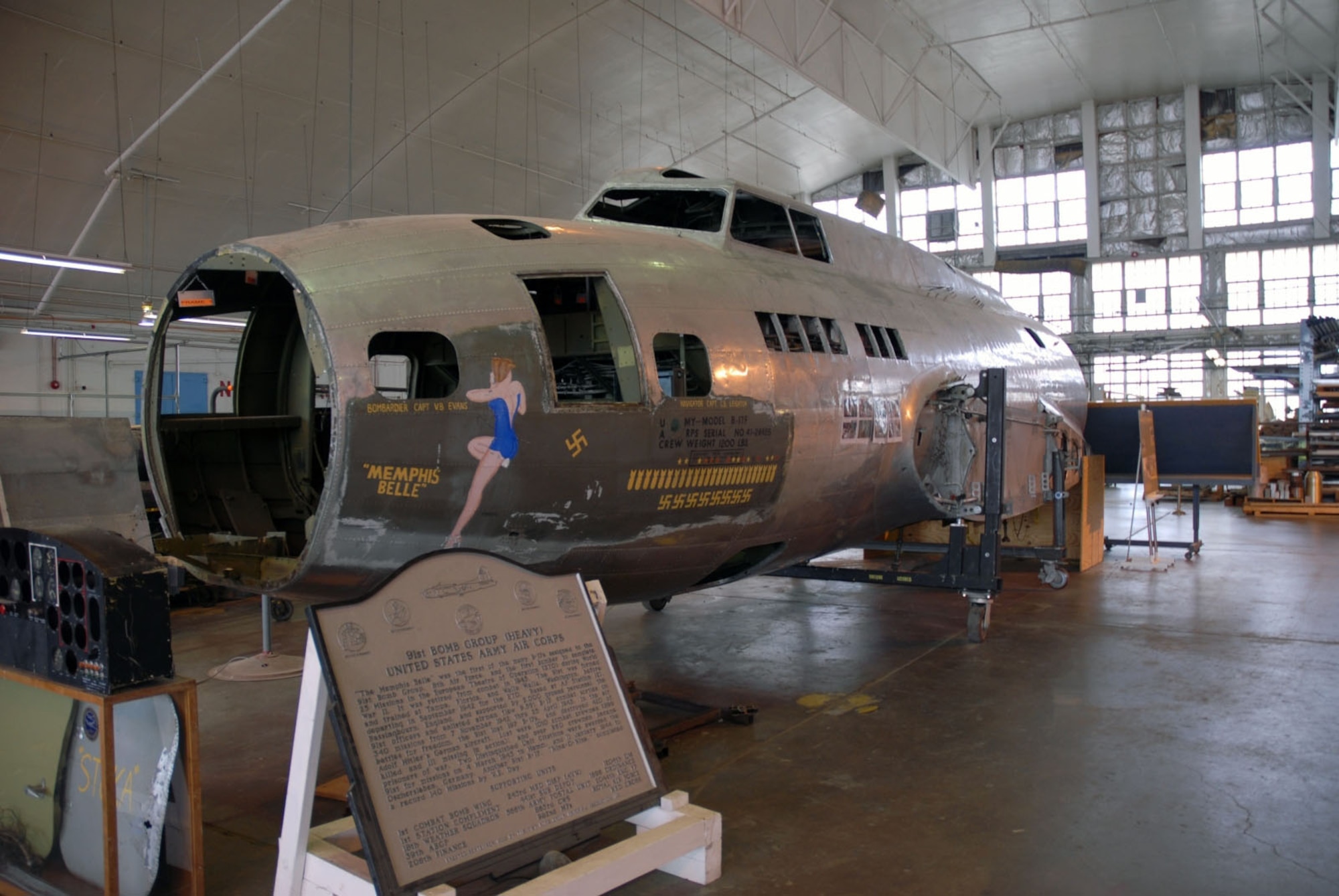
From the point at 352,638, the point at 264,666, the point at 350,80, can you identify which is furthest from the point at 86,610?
the point at 350,80

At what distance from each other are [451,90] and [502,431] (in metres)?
19.7

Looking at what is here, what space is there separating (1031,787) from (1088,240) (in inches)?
1390

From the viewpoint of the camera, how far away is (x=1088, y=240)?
120 feet

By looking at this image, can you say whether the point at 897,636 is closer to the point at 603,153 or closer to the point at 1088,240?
the point at 603,153

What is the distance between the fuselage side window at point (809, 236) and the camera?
7.69m

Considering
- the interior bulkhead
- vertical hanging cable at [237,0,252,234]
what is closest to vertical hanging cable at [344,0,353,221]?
vertical hanging cable at [237,0,252,234]

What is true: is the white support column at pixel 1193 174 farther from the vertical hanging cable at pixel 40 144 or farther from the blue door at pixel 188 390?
the vertical hanging cable at pixel 40 144

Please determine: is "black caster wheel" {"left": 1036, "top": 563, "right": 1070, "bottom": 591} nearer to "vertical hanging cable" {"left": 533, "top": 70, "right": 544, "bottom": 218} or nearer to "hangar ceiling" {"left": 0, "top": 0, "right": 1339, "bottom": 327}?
"hangar ceiling" {"left": 0, "top": 0, "right": 1339, "bottom": 327}

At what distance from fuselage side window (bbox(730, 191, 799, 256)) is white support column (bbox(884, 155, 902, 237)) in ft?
107

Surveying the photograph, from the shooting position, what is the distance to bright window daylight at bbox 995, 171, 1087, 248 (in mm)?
37094

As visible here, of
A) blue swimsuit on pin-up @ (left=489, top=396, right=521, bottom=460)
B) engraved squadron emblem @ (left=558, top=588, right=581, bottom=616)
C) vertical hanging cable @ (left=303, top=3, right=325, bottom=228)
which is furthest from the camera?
vertical hanging cable @ (left=303, top=3, right=325, bottom=228)

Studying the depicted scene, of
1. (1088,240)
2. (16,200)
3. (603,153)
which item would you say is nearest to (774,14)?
(603,153)

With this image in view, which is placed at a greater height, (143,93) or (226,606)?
(143,93)

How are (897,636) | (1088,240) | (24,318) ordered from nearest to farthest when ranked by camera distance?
(897,636)
(24,318)
(1088,240)
